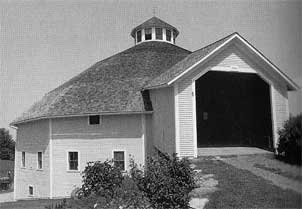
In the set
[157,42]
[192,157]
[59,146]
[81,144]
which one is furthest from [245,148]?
[157,42]

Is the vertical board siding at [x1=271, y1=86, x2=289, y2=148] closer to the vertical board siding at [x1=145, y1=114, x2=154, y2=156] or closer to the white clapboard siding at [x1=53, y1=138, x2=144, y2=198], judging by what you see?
the vertical board siding at [x1=145, y1=114, x2=154, y2=156]

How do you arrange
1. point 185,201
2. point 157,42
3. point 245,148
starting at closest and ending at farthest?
point 185,201, point 245,148, point 157,42

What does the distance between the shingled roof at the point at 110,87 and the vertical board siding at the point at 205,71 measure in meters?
2.06

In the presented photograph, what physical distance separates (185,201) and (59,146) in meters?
7.60

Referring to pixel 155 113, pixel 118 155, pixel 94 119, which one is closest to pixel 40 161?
pixel 94 119

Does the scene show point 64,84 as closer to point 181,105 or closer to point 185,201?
point 181,105

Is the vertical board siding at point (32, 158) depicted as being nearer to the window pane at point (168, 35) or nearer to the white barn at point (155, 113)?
the white barn at point (155, 113)

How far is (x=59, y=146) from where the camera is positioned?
1345 centimetres

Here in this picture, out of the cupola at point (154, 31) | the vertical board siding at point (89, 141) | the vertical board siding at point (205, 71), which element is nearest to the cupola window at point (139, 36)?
the cupola at point (154, 31)

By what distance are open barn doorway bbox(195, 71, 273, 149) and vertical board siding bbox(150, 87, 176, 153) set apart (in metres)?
2.07

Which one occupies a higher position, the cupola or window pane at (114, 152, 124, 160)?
the cupola

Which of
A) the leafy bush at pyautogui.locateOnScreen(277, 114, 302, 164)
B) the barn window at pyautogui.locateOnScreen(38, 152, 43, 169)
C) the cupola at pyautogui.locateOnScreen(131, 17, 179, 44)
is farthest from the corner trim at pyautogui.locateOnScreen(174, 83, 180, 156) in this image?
the cupola at pyautogui.locateOnScreen(131, 17, 179, 44)

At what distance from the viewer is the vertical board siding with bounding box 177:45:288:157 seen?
1077 centimetres

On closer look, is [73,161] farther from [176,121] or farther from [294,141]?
[294,141]
